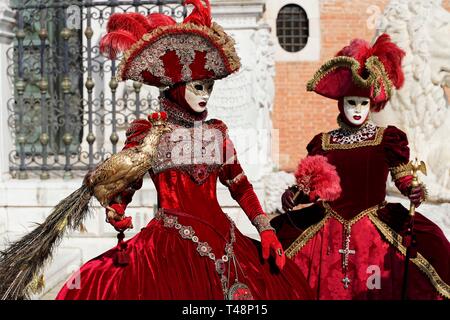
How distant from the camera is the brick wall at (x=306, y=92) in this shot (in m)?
11.5

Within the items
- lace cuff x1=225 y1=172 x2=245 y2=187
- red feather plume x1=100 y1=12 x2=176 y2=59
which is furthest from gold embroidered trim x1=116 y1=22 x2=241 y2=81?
lace cuff x1=225 y1=172 x2=245 y2=187

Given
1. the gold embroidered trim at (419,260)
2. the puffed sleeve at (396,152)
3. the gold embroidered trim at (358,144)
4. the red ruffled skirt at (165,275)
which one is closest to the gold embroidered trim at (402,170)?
the puffed sleeve at (396,152)

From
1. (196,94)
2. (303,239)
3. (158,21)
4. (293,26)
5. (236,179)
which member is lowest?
(303,239)

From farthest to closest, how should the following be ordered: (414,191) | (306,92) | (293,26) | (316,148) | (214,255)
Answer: (293,26) → (306,92) → (316,148) → (414,191) → (214,255)

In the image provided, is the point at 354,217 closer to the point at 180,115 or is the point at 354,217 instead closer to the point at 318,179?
the point at 318,179

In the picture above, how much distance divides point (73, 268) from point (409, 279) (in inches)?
129

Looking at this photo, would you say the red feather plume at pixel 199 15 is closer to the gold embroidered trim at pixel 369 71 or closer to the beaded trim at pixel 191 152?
the beaded trim at pixel 191 152

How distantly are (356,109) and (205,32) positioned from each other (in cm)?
127

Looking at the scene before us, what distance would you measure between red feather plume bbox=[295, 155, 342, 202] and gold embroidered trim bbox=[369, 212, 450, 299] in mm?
371

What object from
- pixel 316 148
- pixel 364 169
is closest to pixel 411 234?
pixel 364 169

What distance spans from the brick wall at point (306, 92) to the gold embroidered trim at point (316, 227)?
712cm

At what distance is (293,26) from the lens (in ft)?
38.2

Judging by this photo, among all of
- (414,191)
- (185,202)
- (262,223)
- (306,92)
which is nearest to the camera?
(185,202)
